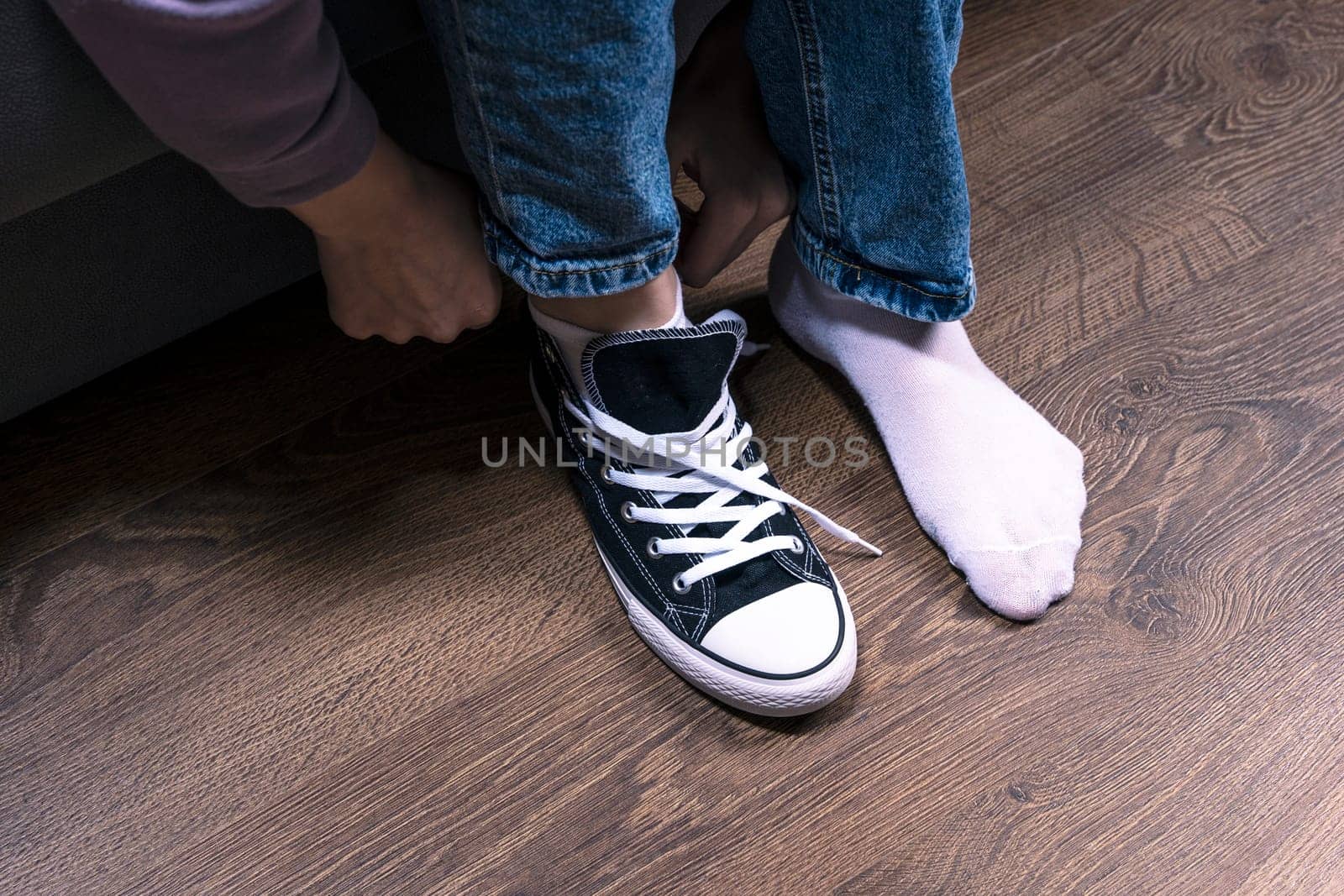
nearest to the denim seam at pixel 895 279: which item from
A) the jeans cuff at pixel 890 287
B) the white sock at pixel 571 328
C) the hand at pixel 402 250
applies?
the jeans cuff at pixel 890 287

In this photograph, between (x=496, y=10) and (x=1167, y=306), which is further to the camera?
(x=1167, y=306)

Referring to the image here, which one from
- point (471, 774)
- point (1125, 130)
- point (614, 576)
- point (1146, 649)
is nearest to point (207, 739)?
point (471, 774)

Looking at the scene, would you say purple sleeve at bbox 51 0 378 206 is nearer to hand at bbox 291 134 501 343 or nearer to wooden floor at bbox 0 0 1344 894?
hand at bbox 291 134 501 343

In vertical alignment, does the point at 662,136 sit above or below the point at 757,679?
above

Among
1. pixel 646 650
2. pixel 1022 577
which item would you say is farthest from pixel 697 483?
pixel 1022 577

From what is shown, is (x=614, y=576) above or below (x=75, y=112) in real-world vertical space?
below

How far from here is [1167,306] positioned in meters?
0.78

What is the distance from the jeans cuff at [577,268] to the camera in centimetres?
51

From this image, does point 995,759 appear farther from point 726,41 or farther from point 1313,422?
point 726,41

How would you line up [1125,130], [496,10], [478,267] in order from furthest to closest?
[1125,130], [478,267], [496,10]

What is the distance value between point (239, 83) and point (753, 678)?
1.39ft

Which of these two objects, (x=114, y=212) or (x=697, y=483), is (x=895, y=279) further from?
(x=114, y=212)

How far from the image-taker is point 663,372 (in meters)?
0.61

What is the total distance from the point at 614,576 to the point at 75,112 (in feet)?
1.34
